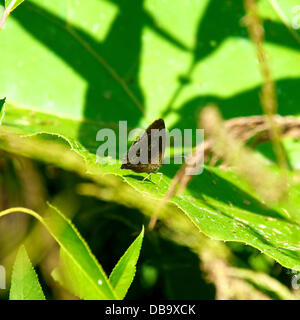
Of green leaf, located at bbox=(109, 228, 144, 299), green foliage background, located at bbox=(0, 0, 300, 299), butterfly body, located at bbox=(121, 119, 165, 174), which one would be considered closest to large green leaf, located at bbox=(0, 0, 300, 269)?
green foliage background, located at bbox=(0, 0, 300, 299)

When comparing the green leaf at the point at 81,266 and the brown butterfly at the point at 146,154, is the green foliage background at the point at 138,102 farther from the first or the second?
the green leaf at the point at 81,266

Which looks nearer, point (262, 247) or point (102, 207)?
point (262, 247)

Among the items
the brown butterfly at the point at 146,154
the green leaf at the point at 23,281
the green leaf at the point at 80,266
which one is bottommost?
the green leaf at the point at 23,281

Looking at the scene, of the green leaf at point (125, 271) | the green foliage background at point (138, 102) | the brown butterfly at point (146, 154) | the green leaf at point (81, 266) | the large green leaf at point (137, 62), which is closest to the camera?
the green leaf at point (81, 266)

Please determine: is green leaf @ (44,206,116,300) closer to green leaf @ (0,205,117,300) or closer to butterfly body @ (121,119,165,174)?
green leaf @ (0,205,117,300)

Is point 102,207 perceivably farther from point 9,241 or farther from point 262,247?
point 262,247

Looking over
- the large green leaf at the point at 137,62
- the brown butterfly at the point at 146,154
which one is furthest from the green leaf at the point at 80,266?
the large green leaf at the point at 137,62

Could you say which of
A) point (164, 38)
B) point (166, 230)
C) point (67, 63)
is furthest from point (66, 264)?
point (164, 38)
